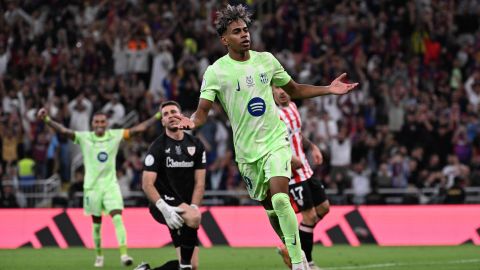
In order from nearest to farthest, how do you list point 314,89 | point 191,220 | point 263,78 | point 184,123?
1. point 184,123
2. point 263,78
3. point 314,89
4. point 191,220

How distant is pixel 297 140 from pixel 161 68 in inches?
528

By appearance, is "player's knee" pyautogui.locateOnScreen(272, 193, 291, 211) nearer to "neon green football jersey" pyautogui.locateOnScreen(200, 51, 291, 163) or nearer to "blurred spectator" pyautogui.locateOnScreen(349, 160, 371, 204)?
"neon green football jersey" pyautogui.locateOnScreen(200, 51, 291, 163)

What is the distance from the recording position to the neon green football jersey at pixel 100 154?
19.0 meters

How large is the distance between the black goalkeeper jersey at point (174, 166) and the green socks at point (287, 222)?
2.11 metres

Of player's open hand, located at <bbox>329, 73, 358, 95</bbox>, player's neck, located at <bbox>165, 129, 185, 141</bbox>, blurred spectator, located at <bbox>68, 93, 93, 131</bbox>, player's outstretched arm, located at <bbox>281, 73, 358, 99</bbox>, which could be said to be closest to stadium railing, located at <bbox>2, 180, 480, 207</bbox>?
blurred spectator, located at <bbox>68, 93, 93, 131</bbox>

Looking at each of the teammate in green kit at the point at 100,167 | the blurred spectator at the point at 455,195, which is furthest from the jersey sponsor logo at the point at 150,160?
the blurred spectator at the point at 455,195

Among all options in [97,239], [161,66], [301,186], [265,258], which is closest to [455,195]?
[265,258]

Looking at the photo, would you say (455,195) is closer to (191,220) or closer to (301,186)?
(301,186)

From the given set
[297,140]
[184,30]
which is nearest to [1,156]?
[184,30]

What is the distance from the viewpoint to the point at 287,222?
11258 millimetres

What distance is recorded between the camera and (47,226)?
22.8 m

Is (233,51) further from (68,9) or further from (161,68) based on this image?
(68,9)

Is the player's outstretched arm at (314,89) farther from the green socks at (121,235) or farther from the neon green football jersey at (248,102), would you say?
the green socks at (121,235)

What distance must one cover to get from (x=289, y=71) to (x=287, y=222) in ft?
53.1
